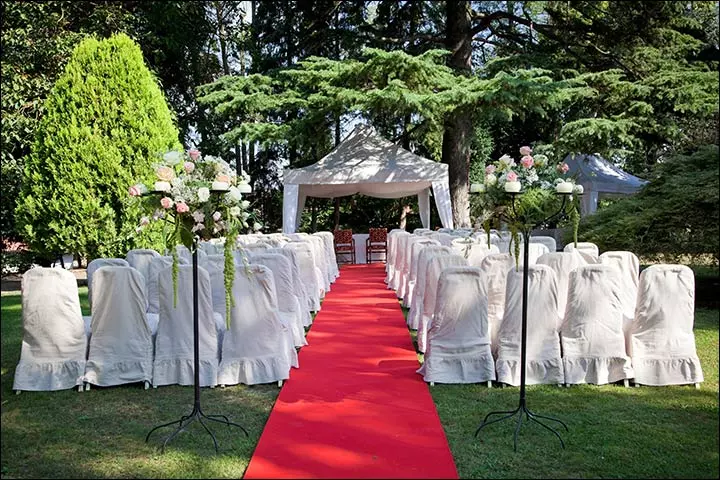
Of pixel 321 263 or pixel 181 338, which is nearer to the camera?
pixel 181 338

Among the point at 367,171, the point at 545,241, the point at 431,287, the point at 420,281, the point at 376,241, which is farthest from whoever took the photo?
the point at 376,241

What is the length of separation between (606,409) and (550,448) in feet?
3.23

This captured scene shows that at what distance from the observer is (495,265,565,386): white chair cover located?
16.8ft

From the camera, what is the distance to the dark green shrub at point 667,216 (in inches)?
242

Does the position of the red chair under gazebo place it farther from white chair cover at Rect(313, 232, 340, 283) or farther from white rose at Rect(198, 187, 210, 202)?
white rose at Rect(198, 187, 210, 202)

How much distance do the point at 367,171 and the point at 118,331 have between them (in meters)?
9.85

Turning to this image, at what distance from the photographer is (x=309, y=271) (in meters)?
9.02

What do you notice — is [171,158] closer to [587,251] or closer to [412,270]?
[412,270]

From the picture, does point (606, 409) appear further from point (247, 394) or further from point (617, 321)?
point (247, 394)

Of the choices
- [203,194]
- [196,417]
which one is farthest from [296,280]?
[203,194]

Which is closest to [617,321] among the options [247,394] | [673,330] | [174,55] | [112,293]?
[673,330]

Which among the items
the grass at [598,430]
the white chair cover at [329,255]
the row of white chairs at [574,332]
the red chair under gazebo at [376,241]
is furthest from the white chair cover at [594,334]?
the red chair under gazebo at [376,241]

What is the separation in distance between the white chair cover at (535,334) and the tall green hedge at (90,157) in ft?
25.2

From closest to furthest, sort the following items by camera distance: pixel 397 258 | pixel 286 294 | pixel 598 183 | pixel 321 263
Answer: pixel 286 294 → pixel 321 263 → pixel 397 258 → pixel 598 183
